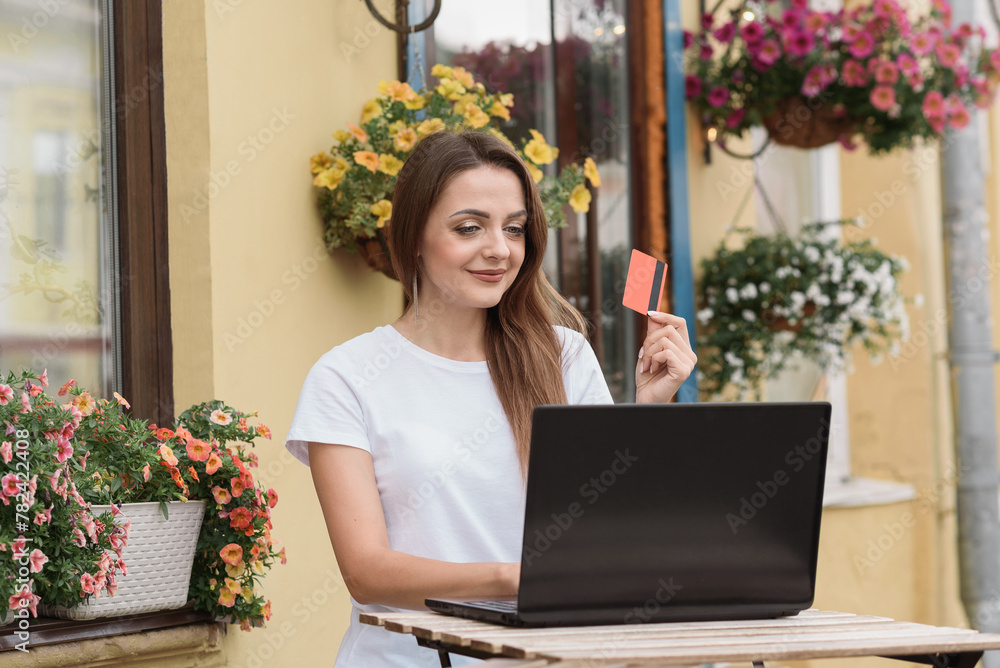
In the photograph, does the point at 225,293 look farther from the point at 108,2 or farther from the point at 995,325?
the point at 995,325

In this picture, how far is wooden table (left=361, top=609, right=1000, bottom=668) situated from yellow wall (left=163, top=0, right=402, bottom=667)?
1259 millimetres

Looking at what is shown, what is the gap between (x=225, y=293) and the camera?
8.20ft

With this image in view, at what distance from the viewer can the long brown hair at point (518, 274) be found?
191 centimetres

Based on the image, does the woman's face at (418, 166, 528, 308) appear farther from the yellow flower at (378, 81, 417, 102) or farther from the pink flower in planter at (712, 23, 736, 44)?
the pink flower in planter at (712, 23, 736, 44)

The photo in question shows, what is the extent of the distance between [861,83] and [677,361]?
2.43 m

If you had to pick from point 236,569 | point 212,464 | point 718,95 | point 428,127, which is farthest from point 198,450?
point 718,95

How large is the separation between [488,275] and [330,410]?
367 mm

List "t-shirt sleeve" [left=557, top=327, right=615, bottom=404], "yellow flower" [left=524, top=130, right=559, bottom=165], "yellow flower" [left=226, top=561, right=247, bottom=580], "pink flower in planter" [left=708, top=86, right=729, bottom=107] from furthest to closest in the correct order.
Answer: "pink flower in planter" [left=708, top=86, right=729, bottom=107] → "yellow flower" [left=524, top=130, right=559, bottom=165] → "yellow flower" [left=226, top=561, right=247, bottom=580] → "t-shirt sleeve" [left=557, top=327, right=615, bottom=404]

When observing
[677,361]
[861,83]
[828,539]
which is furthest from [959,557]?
[677,361]

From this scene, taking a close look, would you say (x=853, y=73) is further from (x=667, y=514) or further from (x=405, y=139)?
(x=667, y=514)

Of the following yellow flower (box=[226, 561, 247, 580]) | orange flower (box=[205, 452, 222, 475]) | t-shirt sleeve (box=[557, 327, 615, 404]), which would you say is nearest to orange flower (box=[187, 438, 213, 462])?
orange flower (box=[205, 452, 222, 475])

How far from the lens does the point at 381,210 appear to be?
2592 millimetres

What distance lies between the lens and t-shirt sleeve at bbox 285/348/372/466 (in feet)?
5.68

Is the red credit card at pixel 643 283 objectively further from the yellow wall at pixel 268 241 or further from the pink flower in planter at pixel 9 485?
the yellow wall at pixel 268 241
